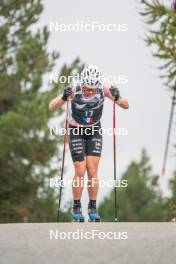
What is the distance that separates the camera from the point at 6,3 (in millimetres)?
41562

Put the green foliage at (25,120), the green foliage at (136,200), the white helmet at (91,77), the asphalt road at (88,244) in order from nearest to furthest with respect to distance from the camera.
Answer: the asphalt road at (88,244) → the white helmet at (91,77) → the green foliage at (25,120) → the green foliage at (136,200)

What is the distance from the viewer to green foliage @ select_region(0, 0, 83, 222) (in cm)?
3912

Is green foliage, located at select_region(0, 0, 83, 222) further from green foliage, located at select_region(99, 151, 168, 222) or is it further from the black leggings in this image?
green foliage, located at select_region(99, 151, 168, 222)

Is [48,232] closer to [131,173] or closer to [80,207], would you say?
[80,207]

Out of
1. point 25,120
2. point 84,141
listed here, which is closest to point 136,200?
point 25,120

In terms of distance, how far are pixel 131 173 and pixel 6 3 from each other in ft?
167

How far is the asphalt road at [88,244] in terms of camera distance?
870cm

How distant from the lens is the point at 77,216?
1238cm

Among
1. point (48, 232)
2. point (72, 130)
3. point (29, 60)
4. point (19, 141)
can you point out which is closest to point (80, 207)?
point (72, 130)

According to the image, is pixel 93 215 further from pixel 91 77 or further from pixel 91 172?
pixel 91 77
